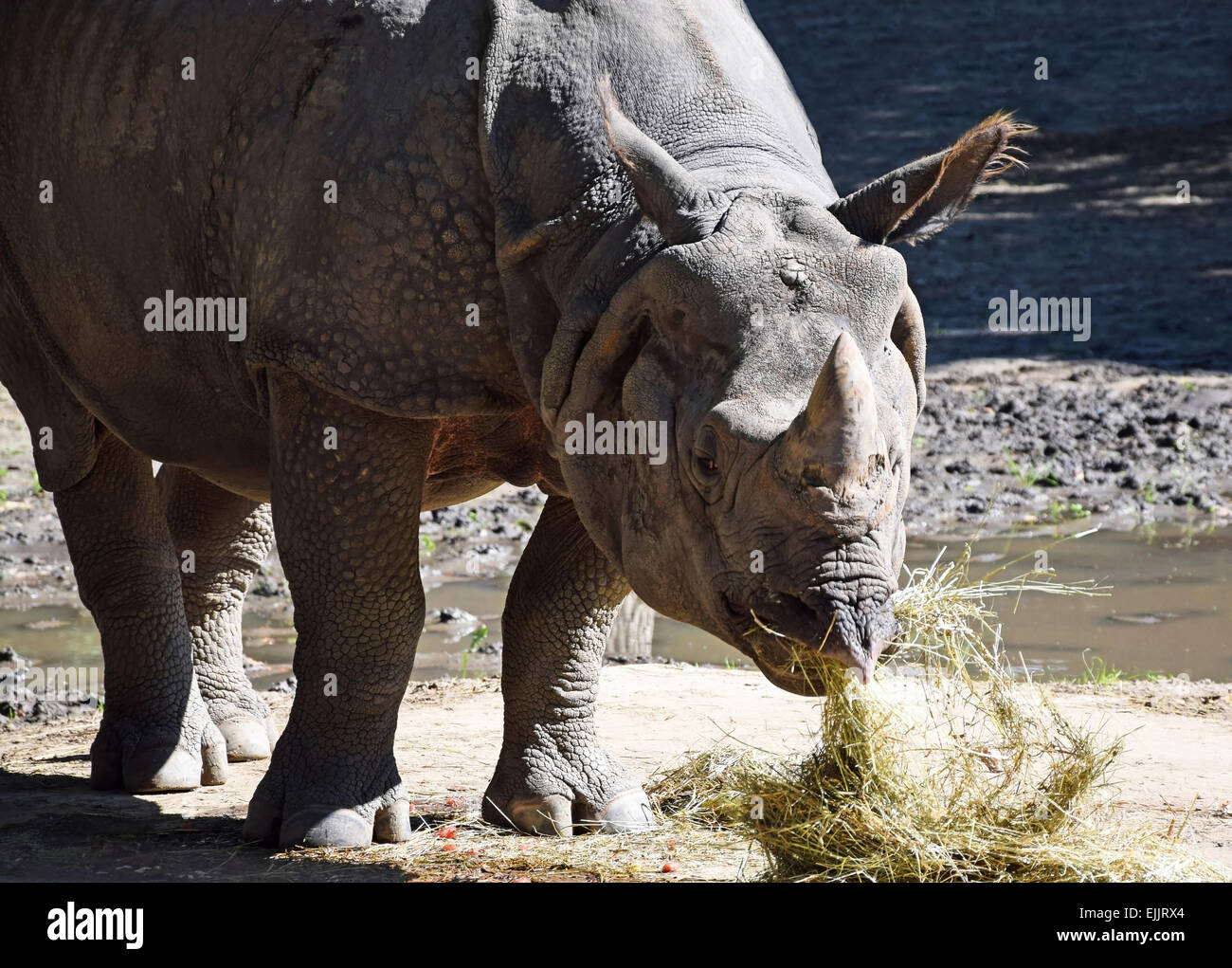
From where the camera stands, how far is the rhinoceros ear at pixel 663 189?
4.32 metres

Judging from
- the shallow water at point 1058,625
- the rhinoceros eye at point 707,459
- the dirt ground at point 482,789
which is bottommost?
the dirt ground at point 482,789

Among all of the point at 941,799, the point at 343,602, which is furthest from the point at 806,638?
the point at 343,602

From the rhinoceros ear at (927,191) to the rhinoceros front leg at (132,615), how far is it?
2898mm

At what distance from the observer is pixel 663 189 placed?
434 cm

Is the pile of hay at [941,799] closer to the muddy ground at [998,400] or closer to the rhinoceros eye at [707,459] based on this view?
the muddy ground at [998,400]

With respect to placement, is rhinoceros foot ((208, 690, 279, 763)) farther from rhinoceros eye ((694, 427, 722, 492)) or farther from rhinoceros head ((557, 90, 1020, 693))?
rhinoceros eye ((694, 427, 722, 492))

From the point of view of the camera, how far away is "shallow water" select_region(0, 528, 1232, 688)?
8.41 metres

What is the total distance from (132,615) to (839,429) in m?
3.20

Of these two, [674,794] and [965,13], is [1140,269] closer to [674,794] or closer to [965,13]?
[965,13]

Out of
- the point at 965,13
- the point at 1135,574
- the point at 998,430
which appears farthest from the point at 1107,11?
the point at 1135,574

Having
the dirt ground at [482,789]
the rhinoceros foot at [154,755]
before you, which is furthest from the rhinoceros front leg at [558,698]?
the rhinoceros foot at [154,755]

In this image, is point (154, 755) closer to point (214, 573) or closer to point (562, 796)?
point (214, 573)

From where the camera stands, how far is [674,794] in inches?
224

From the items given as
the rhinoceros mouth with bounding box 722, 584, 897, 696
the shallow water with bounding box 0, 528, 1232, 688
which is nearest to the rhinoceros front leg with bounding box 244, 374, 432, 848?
the rhinoceros mouth with bounding box 722, 584, 897, 696
